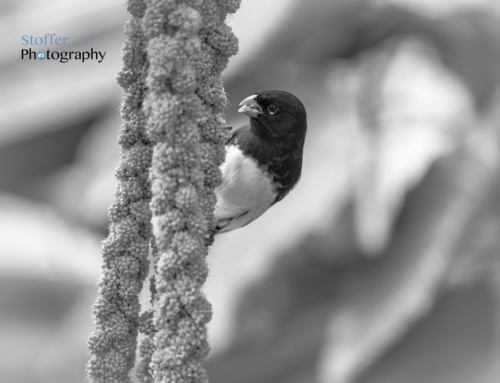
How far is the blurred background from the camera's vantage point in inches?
119

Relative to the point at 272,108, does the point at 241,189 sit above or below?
below

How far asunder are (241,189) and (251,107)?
9.1 inches

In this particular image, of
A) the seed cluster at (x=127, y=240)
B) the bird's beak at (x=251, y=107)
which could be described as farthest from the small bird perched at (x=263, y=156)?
the seed cluster at (x=127, y=240)

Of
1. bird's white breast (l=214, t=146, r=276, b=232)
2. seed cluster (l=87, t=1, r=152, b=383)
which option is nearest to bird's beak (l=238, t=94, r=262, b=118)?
bird's white breast (l=214, t=146, r=276, b=232)

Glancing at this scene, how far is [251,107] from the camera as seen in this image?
2.00 m

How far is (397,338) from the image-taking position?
3275mm

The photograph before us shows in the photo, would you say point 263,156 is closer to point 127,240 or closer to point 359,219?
point 127,240

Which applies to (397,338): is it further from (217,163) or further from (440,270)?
(217,163)

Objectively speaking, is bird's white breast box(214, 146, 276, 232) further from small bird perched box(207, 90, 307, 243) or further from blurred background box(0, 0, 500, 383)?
blurred background box(0, 0, 500, 383)

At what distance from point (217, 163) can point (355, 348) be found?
2.10 meters

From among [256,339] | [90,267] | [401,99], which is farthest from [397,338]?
[90,267]

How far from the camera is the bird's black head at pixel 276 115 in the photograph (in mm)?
1988

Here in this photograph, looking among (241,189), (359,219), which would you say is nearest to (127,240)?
(241,189)

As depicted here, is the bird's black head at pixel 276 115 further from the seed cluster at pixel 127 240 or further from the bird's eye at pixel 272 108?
the seed cluster at pixel 127 240
